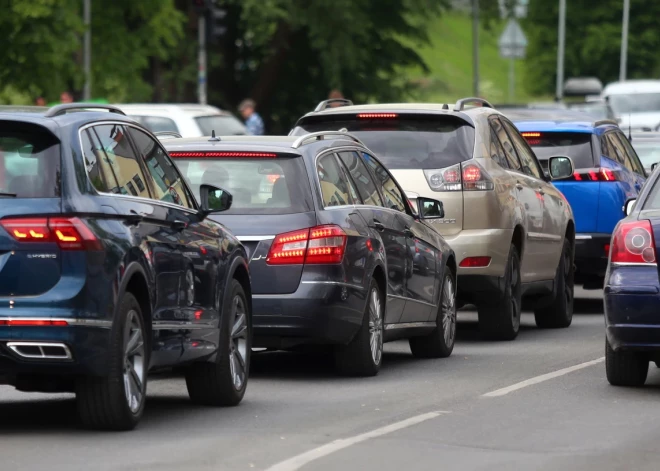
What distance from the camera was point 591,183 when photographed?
18.1 m

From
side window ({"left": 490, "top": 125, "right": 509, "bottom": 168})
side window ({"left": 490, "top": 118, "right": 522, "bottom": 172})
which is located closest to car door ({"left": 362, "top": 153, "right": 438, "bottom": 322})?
side window ({"left": 490, "top": 125, "right": 509, "bottom": 168})

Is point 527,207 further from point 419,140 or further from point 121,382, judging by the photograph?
point 121,382

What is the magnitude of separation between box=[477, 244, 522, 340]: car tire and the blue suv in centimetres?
265

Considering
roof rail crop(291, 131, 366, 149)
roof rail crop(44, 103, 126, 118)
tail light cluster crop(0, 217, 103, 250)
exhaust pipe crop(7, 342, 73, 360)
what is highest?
roof rail crop(44, 103, 126, 118)

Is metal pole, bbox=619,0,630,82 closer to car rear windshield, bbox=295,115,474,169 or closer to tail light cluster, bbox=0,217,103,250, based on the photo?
car rear windshield, bbox=295,115,474,169

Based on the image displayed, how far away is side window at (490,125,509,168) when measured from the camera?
48.8ft

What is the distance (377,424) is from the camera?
31.3 ft

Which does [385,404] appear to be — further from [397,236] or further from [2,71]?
[2,71]

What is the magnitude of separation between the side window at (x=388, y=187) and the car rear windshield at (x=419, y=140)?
4.04ft

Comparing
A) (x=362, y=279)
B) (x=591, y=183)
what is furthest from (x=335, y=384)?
(x=591, y=183)

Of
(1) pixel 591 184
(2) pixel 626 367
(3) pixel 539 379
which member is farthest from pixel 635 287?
(1) pixel 591 184

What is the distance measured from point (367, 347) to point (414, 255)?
4.10ft

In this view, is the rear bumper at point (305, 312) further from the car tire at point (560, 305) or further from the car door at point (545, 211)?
the car tire at point (560, 305)

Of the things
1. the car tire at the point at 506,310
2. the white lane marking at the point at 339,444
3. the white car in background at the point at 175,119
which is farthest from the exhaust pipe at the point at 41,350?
the white car in background at the point at 175,119
